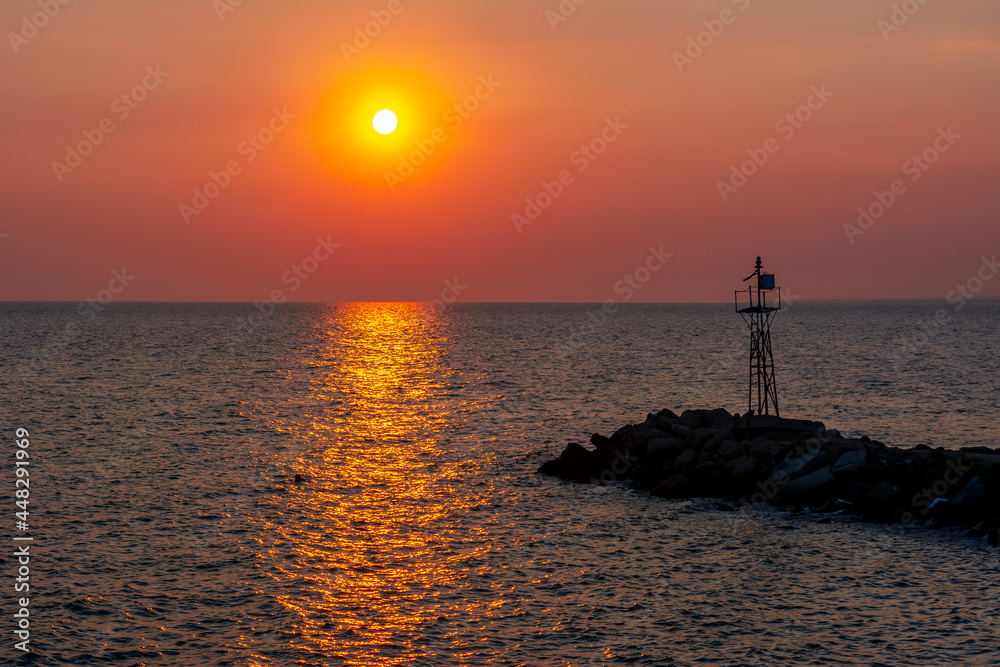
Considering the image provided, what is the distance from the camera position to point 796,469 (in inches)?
1615

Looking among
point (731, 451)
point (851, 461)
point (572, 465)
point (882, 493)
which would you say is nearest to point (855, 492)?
point (882, 493)

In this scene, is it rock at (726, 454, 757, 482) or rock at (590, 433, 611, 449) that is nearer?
rock at (726, 454, 757, 482)

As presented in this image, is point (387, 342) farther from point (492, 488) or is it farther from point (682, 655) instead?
point (682, 655)

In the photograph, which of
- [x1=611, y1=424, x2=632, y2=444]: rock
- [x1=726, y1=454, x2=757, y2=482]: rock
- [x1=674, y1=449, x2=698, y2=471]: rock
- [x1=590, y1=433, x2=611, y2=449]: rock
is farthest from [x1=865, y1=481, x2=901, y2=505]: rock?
[x1=590, y1=433, x2=611, y2=449]: rock

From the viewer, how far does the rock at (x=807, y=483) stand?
39844 millimetres

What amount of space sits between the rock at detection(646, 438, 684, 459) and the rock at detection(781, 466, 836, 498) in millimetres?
7212

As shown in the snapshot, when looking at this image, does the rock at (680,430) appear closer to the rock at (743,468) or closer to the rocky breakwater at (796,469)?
the rocky breakwater at (796,469)

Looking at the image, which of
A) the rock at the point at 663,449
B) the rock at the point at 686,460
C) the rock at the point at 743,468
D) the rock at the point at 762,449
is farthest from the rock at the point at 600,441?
the rock at the point at 743,468

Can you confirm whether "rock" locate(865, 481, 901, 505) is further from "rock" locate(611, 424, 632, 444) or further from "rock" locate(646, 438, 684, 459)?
"rock" locate(611, 424, 632, 444)

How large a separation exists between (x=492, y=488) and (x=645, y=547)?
12.4m

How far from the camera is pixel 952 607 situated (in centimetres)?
2702

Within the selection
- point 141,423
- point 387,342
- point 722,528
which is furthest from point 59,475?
point 387,342

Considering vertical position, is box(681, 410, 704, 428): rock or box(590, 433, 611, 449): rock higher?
box(681, 410, 704, 428): rock

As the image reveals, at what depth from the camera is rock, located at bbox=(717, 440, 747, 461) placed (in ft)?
143
